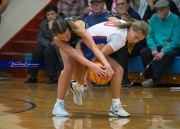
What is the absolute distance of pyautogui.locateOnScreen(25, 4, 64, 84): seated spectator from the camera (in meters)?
8.80

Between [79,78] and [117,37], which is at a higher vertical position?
[117,37]

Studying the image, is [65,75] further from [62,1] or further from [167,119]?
[62,1]

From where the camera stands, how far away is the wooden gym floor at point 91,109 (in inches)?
185

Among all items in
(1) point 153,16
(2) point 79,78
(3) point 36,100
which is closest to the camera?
(2) point 79,78

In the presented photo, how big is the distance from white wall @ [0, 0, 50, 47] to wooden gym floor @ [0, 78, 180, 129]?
2.45 meters

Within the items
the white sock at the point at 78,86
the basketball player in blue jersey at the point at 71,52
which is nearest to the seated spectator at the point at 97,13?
the white sock at the point at 78,86

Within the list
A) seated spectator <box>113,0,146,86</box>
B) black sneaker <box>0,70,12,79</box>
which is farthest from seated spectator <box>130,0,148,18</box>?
black sneaker <box>0,70,12,79</box>

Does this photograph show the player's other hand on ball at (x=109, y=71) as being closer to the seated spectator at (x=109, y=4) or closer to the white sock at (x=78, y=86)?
the white sock at (x=78, y=86)

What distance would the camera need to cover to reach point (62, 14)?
9.30 meters

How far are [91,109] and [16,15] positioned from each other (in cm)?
538

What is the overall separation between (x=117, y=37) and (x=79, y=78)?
0.75 m

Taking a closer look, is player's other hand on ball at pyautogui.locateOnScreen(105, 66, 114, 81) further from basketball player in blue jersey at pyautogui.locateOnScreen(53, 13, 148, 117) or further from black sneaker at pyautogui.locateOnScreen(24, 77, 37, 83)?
black sneaker at pyautogui.locateOnScreen(24, 77, 37, 83)

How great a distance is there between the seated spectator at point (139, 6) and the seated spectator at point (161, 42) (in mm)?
912

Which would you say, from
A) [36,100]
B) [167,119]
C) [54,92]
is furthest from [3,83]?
[167,119]
